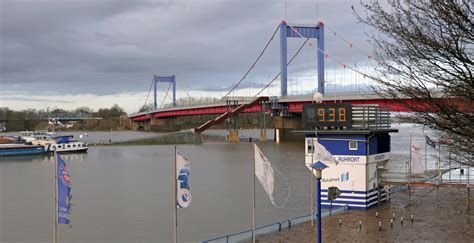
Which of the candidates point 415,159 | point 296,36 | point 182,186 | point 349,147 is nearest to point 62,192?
point 182,186

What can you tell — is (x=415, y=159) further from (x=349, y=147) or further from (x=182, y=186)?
(x=182, y=186)

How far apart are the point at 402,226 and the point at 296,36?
71.7m

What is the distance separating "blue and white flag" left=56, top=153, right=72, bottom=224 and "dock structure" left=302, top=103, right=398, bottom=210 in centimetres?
1027

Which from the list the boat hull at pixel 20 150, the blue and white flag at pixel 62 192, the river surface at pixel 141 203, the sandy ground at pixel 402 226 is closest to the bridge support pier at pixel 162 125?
the boat hull at pixel 20 150

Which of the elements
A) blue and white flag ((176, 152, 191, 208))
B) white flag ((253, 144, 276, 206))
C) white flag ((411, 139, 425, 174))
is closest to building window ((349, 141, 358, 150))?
white flag ((411, 139, 425, 174))

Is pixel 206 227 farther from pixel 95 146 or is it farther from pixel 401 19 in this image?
pixel 95 146

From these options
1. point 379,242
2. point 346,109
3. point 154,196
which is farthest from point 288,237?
point 154,196

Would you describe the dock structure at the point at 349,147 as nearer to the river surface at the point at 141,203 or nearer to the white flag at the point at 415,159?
the river surface at the point at 141,203

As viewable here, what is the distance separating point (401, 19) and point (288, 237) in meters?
9.61

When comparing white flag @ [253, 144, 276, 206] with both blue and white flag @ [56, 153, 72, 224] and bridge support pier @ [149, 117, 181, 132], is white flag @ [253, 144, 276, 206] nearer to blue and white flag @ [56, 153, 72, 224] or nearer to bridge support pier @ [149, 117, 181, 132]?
blue and white flag @ [56, 153, 72, 224]

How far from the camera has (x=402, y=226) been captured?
17953mm

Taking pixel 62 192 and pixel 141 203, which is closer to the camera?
pixel 62 192

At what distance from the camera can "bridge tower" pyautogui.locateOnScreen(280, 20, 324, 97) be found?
82.8m

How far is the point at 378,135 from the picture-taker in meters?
21.9
